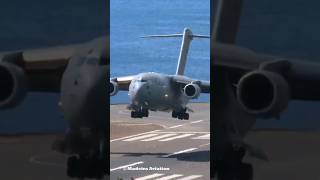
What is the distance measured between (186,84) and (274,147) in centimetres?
66

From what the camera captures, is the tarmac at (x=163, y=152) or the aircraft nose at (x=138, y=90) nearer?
the aircraft nose at (x=138, y=90)

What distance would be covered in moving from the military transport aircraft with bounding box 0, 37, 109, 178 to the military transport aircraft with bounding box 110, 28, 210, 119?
5.3 inches

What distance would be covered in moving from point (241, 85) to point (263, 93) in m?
0.14

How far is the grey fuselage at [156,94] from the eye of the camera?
3.46 metres

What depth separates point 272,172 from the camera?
143 inches

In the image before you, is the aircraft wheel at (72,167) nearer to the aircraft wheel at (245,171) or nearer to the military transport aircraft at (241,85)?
the military transport aircraft at (241,85)

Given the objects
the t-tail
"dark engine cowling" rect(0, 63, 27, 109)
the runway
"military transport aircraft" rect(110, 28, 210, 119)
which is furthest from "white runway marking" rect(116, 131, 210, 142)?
"dark engine cowling" rect(0, 63, 27, 109)

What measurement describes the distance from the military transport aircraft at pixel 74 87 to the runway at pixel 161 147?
0.09 metres

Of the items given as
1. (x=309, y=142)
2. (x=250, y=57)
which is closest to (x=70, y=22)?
(x=250, y=57)

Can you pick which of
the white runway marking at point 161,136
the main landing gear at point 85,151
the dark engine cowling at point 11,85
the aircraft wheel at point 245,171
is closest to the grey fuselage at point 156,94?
the white runway marking at point 161,136

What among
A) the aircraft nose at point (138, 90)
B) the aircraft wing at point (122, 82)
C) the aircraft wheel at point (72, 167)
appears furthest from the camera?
the aircraft wheel at point (72, 167)

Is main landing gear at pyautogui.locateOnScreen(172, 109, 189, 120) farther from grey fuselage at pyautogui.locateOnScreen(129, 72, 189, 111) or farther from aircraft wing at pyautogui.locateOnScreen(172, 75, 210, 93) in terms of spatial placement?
aircraft wing at pyautogui.locateOnScreen(172, 75, 210, 93)

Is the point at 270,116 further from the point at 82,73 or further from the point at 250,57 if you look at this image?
the point at 82,73

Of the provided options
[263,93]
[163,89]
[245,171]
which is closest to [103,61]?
[163,89]
